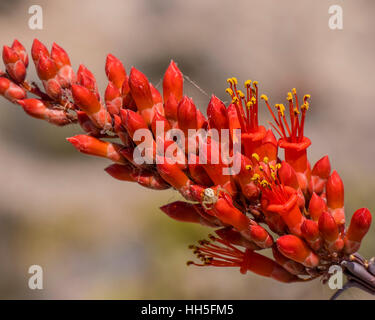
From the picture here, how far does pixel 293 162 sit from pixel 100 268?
4.35 m

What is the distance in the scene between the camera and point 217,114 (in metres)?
1.75

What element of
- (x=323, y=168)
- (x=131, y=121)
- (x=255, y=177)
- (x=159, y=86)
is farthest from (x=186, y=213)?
(x=159, y=86)

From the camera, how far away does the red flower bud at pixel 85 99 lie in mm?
1720

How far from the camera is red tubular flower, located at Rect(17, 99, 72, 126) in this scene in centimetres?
180

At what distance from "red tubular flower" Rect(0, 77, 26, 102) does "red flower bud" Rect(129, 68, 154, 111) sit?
0.41 metres

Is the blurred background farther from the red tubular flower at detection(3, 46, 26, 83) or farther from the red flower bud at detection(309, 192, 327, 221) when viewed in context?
the red tubular flower at detection(3, 46, 26, 83)

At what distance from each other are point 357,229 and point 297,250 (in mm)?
216

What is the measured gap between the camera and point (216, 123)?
1.77m

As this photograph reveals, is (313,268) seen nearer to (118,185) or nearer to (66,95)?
(66,95)

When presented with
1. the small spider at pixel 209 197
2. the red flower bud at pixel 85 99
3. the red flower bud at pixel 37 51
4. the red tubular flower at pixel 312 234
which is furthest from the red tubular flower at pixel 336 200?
the red flower bud at pixel 37 51

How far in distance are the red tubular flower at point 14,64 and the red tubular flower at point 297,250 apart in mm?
1079

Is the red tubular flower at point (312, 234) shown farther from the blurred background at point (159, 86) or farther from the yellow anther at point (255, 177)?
the blurred background at point (159, 86)

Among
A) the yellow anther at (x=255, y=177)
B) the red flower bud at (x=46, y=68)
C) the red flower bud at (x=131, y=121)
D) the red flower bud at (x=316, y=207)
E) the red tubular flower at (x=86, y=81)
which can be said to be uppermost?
the red flower bud at (x=46, y=68)

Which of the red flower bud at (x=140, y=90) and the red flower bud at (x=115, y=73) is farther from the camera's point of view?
the red flower bud at (x=115, y=73)
